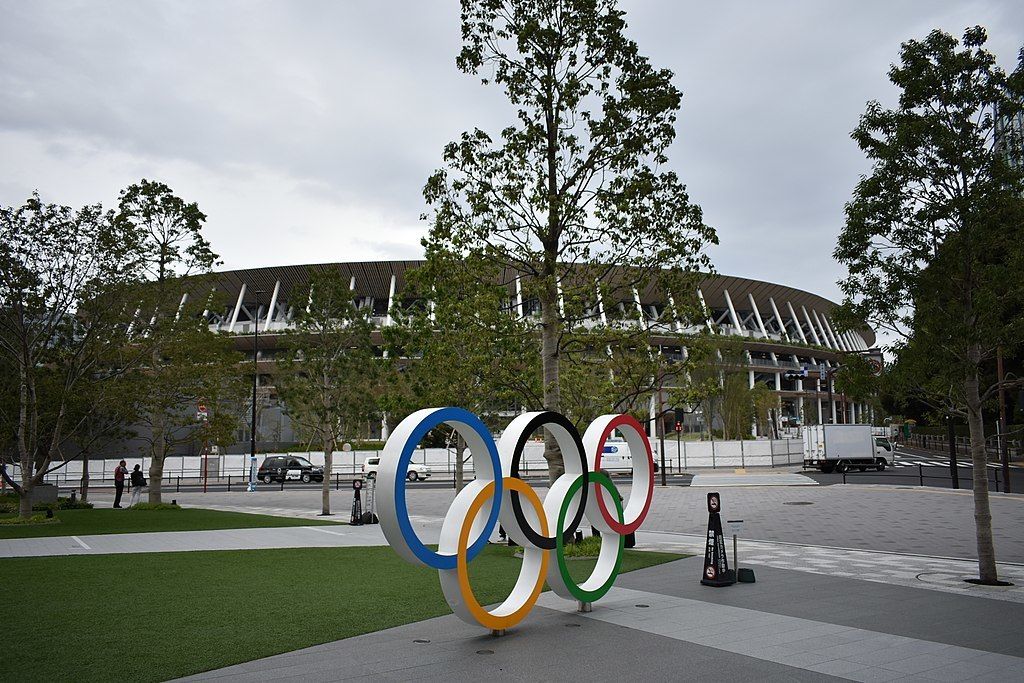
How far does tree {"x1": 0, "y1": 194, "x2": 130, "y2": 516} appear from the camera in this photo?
21875mm

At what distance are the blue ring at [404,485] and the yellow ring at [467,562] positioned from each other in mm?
116

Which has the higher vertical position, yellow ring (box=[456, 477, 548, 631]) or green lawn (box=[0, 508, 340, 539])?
yellow ring (box=[456, 477, 548, 631])

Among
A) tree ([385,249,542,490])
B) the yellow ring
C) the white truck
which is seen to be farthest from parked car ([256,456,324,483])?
the yellow ring

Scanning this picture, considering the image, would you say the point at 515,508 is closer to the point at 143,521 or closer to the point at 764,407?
the point at 143,521

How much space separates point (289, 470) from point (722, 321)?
5367cm

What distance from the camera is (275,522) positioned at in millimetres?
22359

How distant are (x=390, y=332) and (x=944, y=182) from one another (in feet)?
40.0

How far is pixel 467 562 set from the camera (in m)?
8.09

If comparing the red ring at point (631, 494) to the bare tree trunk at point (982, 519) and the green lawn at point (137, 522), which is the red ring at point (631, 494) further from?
Answer: the green lawn at point (137, 522)

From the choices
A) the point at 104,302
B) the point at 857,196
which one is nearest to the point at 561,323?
the point at 857,196

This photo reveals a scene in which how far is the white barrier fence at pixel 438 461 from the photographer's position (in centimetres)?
4822

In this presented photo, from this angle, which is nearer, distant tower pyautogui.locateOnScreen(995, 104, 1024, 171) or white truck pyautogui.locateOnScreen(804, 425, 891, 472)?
distant tower pyautogui.locateOnScreen(995, 104, 1024, 171)

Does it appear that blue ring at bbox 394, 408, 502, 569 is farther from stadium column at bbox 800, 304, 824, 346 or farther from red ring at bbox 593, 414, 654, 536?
stadium column at bbox 800, 304, 824, 346

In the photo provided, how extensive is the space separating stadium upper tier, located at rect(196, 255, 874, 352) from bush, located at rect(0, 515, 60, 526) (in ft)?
137
